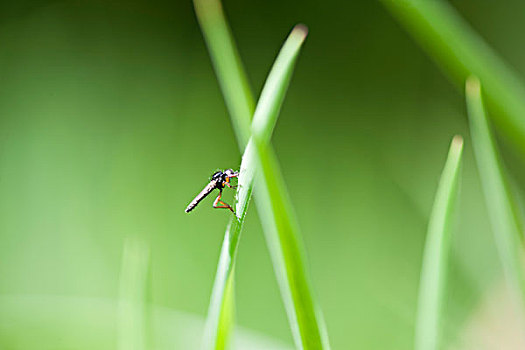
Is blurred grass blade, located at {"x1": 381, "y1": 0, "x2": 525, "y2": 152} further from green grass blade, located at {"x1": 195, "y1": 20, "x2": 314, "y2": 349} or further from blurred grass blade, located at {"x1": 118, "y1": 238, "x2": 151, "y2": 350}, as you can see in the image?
blurred grass blade, located at {"x1": 118, "y1": 238, "x2": 151, "y2": 350}

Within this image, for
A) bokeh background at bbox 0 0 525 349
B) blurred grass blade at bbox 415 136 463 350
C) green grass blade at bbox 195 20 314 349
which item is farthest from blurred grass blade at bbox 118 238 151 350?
bokeh background at bbox 0 0 525 349

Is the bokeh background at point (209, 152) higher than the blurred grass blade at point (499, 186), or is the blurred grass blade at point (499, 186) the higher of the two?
the bokeh background at point (209, 152)

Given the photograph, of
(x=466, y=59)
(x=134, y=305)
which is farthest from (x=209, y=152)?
(x=466, y=59)

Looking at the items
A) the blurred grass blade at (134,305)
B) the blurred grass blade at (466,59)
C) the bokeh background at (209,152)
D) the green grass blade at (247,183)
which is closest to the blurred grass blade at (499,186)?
the blurred grass blade at (466,59)

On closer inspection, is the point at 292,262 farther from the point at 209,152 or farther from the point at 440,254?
the point at 209,152

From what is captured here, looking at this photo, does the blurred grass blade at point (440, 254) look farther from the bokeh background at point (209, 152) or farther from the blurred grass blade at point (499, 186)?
the bokeh background at point (209, 152)
